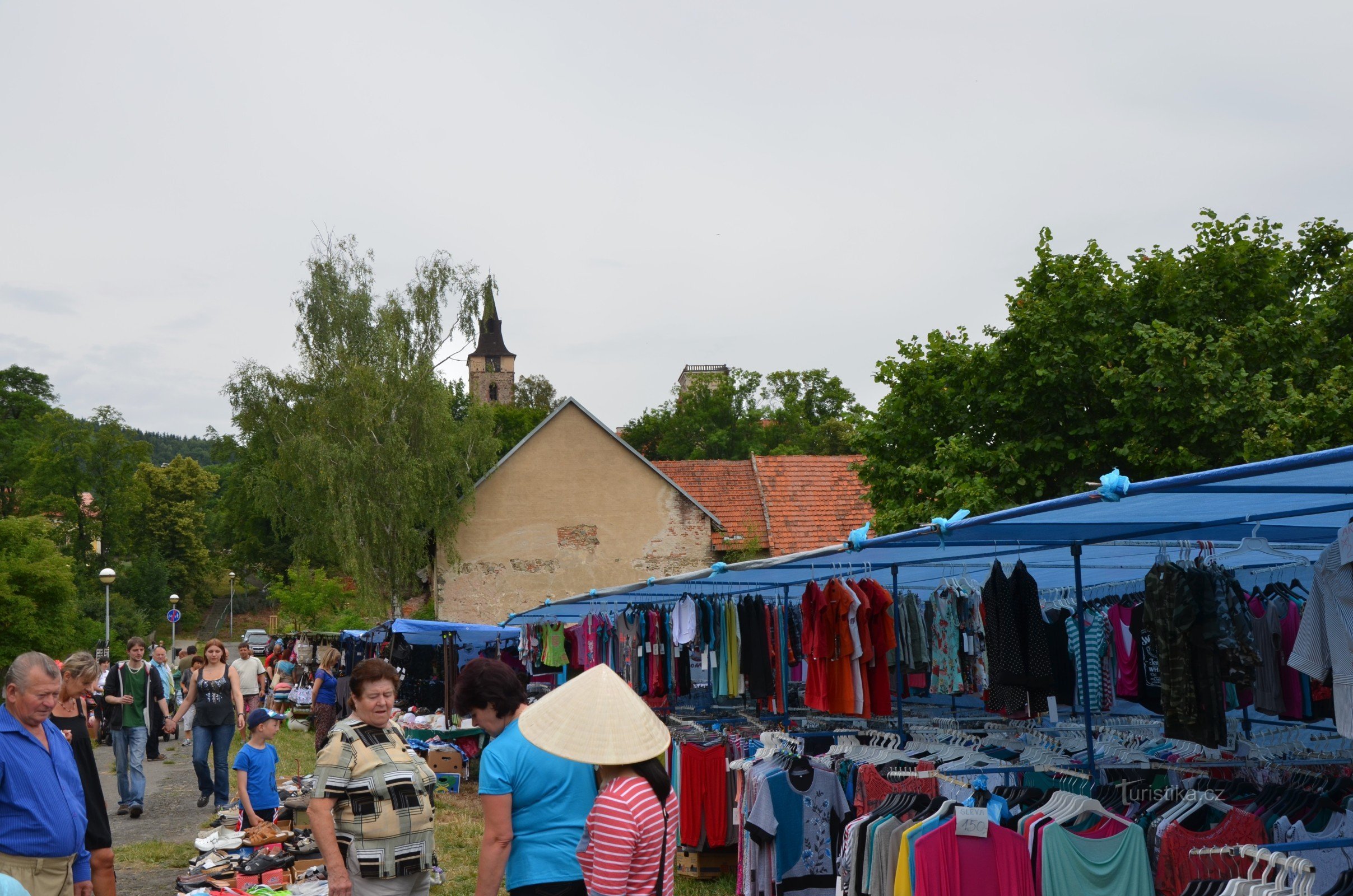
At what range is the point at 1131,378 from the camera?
61.7 ft

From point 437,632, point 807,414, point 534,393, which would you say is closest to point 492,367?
point 534,393

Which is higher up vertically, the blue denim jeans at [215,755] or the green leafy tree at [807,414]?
the green leafy tree at [807,414]

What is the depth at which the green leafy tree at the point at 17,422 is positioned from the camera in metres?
54.8

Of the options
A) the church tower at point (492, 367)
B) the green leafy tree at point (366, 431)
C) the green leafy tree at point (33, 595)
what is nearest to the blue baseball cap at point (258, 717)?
the green leafy tree at point (366, 431)

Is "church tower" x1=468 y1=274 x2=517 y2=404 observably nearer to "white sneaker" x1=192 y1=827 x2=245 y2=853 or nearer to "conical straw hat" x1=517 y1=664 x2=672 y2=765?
"white sneaker" x1=192 y1=827 x2=245 y2=853

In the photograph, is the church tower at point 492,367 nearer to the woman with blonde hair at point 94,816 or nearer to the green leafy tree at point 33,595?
the green leafy tree at point 33,595

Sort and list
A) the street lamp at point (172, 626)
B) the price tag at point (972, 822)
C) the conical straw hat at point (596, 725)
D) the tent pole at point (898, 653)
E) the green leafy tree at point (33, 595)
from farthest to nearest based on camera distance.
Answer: the street lamp at point (172, 626)
the green leafy tree at point (33, 595)
the tent pole at point (898, 653)
the price tag at point (972, 822)
the conical straw hat at point (596, 725)

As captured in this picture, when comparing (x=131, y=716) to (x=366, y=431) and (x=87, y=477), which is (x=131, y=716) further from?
(x=87, y=477)

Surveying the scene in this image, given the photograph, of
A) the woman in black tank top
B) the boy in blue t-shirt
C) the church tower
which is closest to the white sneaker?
the boy in blue t-shirt

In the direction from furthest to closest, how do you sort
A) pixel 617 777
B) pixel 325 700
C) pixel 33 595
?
pixel 33 595 < pixel 325 700 < pixel 617 777

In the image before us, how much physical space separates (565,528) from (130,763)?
60.8 feet

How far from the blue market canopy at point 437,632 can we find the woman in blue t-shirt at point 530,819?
476 inches

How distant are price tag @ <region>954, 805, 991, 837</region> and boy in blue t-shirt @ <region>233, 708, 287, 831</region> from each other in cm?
499

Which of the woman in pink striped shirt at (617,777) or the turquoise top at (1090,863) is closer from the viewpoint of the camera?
the woman in pink striped shirt at (617,777)
